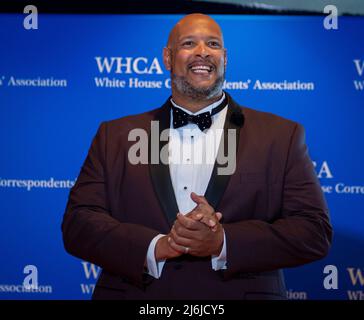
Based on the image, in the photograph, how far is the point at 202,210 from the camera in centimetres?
251

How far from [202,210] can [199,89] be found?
74 centimetres

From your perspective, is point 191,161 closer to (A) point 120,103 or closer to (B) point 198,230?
(B) point 198,230

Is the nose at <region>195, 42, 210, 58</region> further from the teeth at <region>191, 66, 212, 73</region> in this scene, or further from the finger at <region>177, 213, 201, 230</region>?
the finger at <region>177, 213, 201, 230</region>

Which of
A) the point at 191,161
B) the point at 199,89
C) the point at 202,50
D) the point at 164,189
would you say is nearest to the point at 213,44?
the point at 202,50

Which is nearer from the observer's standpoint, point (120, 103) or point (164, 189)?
point (164, 189)

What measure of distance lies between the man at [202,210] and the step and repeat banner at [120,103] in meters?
1.05

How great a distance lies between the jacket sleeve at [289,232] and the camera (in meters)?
2.60

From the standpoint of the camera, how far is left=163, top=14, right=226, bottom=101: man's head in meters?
3.01

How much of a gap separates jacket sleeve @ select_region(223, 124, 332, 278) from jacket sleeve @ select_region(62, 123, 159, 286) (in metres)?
0.37

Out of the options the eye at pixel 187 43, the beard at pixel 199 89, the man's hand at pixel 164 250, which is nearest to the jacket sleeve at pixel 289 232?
the man's hand at pixel 164 250

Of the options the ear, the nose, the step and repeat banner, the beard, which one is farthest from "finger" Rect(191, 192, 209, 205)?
the step and repeat banner

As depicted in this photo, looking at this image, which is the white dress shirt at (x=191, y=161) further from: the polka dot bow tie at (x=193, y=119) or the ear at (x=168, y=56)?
the ear at (x=168, y=56)
